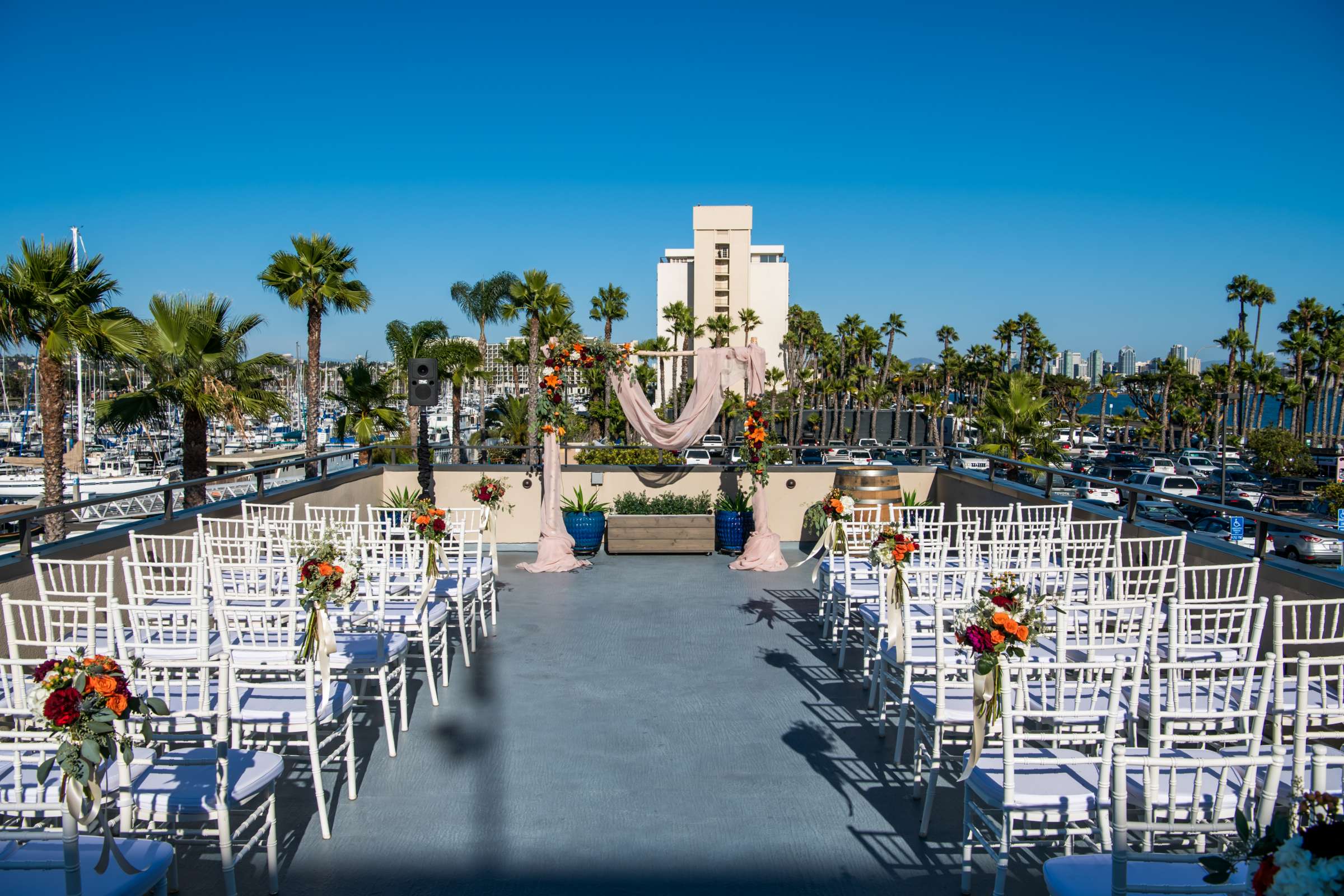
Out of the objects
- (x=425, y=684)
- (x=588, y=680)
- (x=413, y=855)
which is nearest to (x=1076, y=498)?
(x=588, y=680)

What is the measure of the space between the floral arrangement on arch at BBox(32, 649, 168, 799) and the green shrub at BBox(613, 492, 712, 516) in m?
7.25

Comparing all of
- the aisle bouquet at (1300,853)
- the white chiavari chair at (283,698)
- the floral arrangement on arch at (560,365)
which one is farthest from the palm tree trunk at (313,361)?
the aisle bouquet at (1300,853)

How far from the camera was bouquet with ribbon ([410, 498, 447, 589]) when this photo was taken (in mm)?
4777

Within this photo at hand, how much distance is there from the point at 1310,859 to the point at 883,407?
6176cm

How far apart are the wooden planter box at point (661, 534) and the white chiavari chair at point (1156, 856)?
263 inches

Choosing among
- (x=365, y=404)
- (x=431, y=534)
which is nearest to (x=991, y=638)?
(x=431, y=534)

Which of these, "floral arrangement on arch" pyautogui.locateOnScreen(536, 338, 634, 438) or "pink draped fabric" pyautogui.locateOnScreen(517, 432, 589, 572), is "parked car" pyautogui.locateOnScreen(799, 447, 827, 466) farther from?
"pink draped fabric" pyautogui.locateOnScreen(517, 432, 589, 572)

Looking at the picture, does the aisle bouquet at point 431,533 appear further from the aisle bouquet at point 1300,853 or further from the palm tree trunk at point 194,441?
the palm tree trunk at point 194,441

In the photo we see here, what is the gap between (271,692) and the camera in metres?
3.50

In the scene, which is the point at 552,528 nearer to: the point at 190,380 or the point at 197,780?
the point at 197,780

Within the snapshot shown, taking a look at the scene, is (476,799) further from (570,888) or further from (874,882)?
(874,882)

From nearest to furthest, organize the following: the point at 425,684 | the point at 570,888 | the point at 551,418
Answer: the point at 570,888 → the point at 425,684 → the point at 551,418

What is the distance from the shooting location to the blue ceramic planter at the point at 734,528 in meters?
9.18

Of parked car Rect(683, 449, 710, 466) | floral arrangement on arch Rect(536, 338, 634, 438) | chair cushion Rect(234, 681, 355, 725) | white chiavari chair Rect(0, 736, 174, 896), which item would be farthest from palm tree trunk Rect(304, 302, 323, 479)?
white chiavari chair Rect(0, 736, 174, 896)
